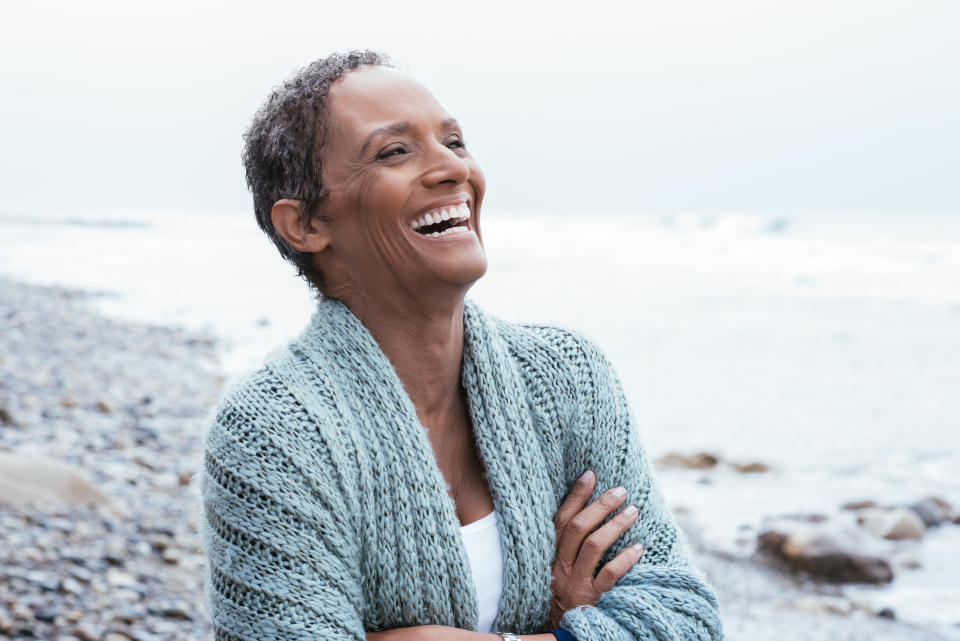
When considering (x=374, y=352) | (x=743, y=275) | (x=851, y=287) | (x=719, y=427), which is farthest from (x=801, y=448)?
(x=743, y=275)

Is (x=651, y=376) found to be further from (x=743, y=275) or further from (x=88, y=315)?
(x=743, y=275)

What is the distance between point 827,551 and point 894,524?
0.93 meters

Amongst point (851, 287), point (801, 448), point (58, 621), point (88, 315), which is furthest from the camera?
point (851, 287)

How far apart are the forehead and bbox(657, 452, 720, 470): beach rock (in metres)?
6.45

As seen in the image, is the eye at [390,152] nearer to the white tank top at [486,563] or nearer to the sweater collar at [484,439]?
the sweater collar at [484,439]

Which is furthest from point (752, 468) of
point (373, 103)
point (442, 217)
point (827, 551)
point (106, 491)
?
point (373, 103)

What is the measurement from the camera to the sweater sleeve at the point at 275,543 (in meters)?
1.68

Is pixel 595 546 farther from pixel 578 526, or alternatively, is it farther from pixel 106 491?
pixel 106 491

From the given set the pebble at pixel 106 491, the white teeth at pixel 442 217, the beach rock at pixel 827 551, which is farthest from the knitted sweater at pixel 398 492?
the beach rock at pixel 827 551

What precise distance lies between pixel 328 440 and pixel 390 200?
505mm

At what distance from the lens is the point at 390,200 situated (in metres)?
1.86

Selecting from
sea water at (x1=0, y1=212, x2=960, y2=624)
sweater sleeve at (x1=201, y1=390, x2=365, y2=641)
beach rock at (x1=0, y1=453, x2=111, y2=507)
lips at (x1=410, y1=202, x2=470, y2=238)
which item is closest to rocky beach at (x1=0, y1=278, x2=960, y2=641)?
beach rock at (x1=0, y1=453, x2=111, y2=507)

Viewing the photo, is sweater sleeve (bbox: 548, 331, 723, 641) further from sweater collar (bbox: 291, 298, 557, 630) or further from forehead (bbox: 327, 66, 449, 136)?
forehead (bbox: 327, 66, 449, 136)

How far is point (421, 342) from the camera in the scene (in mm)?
1983
